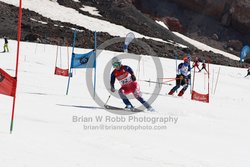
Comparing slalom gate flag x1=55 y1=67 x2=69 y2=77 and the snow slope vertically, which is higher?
slalom gate flag x1=55 y1=67 x2=69 y2=77

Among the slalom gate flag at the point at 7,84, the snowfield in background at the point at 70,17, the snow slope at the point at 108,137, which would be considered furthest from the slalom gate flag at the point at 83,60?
the snowfield in background at the point at 70,17

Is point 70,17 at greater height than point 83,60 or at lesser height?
greater

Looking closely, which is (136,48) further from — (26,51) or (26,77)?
(26,77)

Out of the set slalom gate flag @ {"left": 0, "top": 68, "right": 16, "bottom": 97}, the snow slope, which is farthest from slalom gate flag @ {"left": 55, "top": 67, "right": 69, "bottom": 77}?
slalom gate flag @ {"left": 0, "top": 68, "right": 16, "bottom": 97}

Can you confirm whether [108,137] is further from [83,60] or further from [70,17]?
[70,17]

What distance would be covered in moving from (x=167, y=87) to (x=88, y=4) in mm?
46273

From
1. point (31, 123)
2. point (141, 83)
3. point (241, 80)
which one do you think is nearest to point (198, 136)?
point (31, 123)

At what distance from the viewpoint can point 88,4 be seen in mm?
65375

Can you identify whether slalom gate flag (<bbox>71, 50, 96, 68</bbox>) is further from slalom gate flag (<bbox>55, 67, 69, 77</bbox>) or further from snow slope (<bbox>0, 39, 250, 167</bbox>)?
slalom gate flag (<bbox>55, 67, 69, 77</bbox>)

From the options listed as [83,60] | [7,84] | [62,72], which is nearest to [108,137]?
[7,84]

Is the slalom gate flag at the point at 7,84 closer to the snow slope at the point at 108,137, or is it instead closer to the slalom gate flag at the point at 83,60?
the snow slope at the point at 108,137

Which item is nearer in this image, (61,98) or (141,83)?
(61,98)

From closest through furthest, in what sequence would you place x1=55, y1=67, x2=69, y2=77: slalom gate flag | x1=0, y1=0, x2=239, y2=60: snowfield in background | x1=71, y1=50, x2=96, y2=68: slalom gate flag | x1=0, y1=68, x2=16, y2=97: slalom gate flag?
x1=0, y1=68, x2=16, y2=97: slalom gate flag → x1=71, y1=50, x2=96, y2=68: slalom gate flag → x1=55, y1=67, x2=69, y2=77: slalom gate flag → x1=0, y1=0, x2=239, y2=60: snowfield in background

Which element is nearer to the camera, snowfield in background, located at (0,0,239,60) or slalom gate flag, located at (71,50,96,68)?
slalom gate flag, located at (71,50,96,68)
